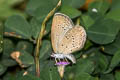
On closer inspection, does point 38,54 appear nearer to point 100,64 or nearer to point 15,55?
A: point 15,55

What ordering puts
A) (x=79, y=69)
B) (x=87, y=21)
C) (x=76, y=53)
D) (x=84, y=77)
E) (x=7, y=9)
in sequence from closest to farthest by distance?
(x=84, y=77), (x=79, y=69), (x=76, y=53), (x=87, y=21), (x=7, y=9)

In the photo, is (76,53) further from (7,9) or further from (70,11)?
(7,9)

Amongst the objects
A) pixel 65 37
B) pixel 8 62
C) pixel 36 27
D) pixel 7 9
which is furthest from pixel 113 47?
pixel 7 9

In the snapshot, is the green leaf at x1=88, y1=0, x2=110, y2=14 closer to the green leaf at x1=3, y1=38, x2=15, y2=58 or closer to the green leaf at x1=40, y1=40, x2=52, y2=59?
the green leaf at x1=40, y1=40, x2=52, y2=59

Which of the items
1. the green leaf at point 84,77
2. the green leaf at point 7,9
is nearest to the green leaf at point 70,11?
the green leaf at point 84,77

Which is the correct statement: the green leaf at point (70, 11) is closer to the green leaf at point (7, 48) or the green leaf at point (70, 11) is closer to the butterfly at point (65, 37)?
the butterfly at point (65, 37)

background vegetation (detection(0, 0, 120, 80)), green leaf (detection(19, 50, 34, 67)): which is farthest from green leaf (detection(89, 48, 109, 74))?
green leaf (detection(19, 50, 34, 67))

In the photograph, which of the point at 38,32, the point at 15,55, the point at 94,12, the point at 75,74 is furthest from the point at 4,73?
the point at 94,12
